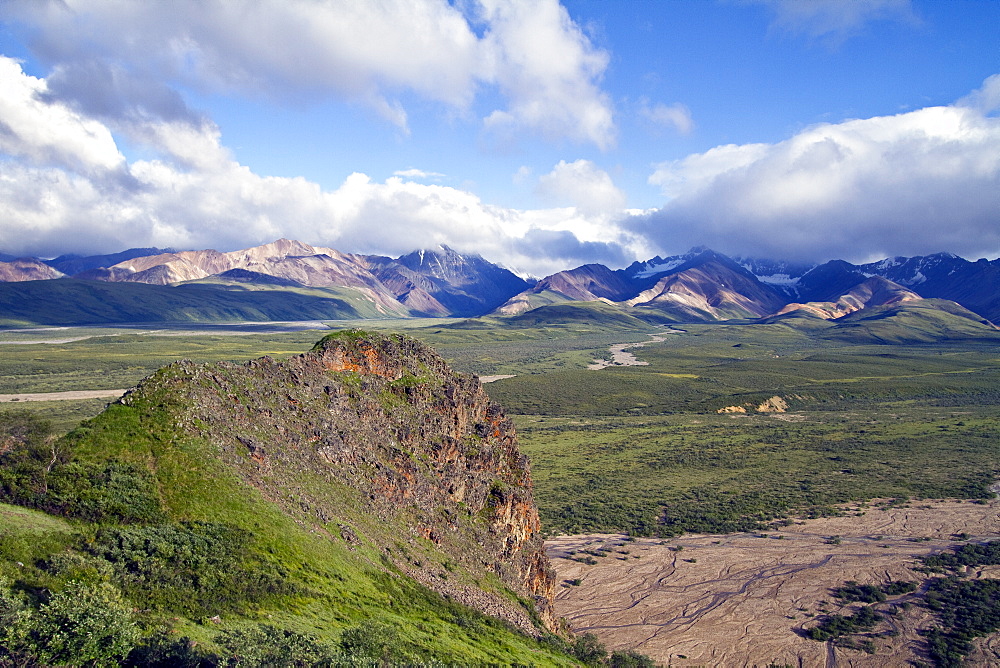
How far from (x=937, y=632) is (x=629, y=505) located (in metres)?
37.0

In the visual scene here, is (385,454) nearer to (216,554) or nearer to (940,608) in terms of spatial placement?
(216,554)

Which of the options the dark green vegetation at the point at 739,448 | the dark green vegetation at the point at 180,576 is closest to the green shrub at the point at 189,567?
the dark green vegetation at the point at 180,576

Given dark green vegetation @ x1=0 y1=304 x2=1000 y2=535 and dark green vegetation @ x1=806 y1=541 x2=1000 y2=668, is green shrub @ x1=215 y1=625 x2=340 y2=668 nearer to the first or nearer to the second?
dark green vegetation @ x1=806 y1=541 x2=1000 y2=668

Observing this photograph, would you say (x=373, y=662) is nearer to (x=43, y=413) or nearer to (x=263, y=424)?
(x=263, y=424)

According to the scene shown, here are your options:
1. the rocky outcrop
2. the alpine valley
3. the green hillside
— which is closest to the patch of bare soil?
the alpine valley

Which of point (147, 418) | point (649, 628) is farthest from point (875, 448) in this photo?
point (147, 418)

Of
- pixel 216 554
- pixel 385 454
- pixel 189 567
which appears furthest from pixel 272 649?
pixel 385 454

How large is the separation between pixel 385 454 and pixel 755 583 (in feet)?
131

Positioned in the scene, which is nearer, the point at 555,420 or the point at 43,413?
the point at 43,413

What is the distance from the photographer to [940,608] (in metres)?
50.2

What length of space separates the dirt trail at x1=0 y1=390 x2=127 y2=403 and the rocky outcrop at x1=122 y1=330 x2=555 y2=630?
135 meters

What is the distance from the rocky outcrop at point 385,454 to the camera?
35469mm

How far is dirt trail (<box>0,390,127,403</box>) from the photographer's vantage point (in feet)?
485

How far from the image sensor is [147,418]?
33.4 m
